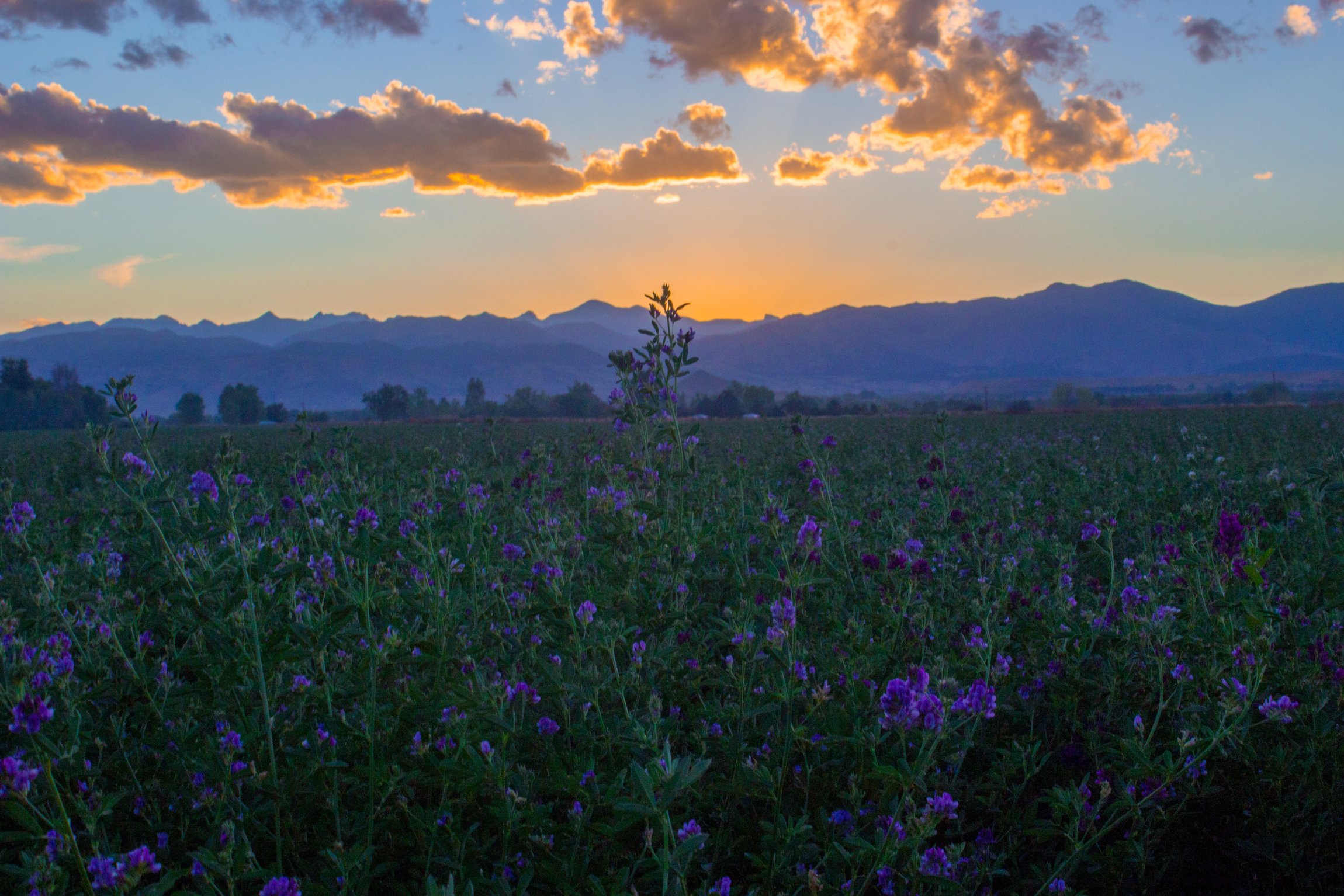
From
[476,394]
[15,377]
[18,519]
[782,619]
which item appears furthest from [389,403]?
[782,619]

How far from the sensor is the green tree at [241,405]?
95125 millimetres

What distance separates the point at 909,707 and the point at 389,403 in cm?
9126

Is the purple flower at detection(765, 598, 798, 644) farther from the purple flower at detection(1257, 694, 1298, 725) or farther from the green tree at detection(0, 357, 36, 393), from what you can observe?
the green tree at detection(0, 357, 36, 393)

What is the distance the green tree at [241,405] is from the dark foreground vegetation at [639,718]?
107 m

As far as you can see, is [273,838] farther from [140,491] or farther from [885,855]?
[885,855]

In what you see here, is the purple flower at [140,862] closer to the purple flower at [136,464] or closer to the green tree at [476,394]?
the purple flower at [136,464]

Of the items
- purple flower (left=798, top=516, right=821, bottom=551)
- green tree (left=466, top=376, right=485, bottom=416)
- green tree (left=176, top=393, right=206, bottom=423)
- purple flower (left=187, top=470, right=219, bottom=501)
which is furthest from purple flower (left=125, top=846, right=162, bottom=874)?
green tree (left=176, top=393, right=206, bottom=423)

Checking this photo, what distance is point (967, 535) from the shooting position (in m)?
5.22

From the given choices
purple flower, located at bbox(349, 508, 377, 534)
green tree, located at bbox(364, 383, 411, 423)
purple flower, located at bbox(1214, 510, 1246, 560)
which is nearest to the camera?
purple flower, located at bbox(349, 508, 377, 534)

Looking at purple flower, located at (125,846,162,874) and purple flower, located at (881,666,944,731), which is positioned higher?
purple flower, located at (881,666,944,731)

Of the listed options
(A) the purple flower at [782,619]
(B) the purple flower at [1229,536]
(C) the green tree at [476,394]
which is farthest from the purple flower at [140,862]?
(C) the green tree at [476,394]

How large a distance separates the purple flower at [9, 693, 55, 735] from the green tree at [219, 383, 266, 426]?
10787cm

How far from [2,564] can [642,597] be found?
21.9 feet

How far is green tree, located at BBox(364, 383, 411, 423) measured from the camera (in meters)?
84.1
